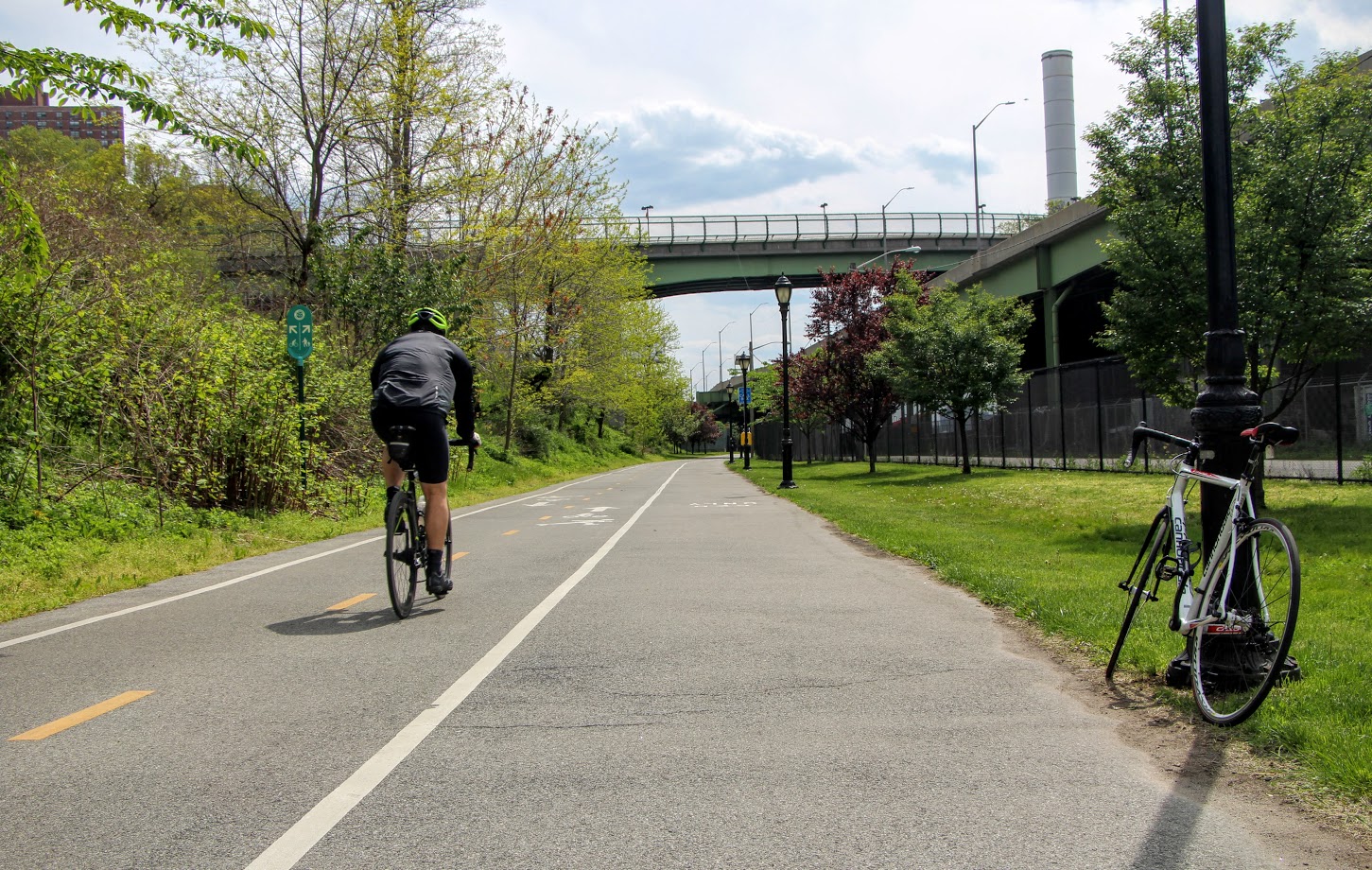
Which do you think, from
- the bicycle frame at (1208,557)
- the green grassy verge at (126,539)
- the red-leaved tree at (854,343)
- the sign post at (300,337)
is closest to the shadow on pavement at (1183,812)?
the bicycle frame at (1208,557)

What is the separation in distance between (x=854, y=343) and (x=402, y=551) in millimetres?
31404

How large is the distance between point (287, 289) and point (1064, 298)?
2718 centimetres

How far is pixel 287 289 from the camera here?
950 inches

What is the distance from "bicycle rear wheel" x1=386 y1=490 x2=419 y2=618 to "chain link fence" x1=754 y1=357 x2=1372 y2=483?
1051cm

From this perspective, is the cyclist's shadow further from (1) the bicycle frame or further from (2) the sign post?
(2) the sign post

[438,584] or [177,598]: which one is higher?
[438,584]

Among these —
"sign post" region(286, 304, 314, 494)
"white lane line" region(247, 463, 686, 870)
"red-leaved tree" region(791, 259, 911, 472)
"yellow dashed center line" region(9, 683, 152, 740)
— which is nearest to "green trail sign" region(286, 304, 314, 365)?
"sign post" region(286, 304, 314, 494)

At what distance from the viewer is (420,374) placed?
712 cm

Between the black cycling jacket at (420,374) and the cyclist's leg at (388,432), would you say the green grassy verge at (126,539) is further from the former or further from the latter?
the black cycling jacket at (420,374)

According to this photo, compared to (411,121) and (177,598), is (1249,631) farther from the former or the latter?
(411,121)

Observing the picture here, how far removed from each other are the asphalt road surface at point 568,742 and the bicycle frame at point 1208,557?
63 cm

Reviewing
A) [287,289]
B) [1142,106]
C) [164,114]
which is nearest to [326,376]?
[287,289]

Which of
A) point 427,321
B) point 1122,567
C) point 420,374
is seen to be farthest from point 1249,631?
point 427,321

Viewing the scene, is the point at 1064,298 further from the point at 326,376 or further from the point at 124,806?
the point at 124,806
